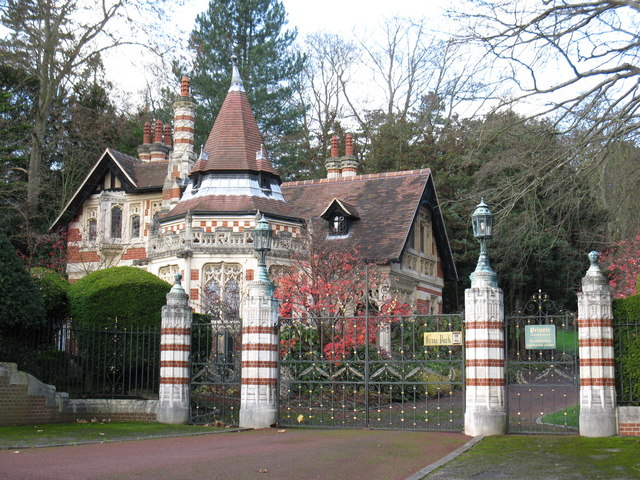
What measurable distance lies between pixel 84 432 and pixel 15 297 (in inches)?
123

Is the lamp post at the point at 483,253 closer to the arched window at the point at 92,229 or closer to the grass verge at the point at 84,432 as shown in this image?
the grass verge at the point at 84,432

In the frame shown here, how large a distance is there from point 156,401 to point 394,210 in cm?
1516

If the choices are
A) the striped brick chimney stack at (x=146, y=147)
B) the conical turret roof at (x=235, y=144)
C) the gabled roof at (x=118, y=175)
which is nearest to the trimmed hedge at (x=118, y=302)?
the conical turret roof at (x=235, y=144)

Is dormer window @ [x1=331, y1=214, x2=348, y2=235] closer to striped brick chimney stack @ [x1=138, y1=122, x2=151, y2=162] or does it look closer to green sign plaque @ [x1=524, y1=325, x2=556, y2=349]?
striped brick chimney stack @ [x1=138, y1=122, x2=151, y2=162]

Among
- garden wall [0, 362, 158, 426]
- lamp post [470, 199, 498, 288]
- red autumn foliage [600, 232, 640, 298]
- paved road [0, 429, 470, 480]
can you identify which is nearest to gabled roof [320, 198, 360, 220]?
red autumn foliage [600, 232, 640, 298]

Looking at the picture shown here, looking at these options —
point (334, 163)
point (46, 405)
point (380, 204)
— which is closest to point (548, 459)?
point (46, 405)

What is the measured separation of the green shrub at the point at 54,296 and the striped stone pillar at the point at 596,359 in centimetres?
1075

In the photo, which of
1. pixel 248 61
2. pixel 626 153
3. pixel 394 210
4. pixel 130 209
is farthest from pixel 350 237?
pixel 248 61

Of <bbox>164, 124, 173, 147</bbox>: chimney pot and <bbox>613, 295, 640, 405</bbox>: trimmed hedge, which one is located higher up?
<bbox>164, 124, 173, 147</bbox>: chimney pot

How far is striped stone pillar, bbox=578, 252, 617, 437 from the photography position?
1289 cm

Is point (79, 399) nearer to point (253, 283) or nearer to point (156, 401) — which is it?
point (156, 401)

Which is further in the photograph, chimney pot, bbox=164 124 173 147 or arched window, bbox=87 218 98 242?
chimney pot, bbox=164 124 173 147

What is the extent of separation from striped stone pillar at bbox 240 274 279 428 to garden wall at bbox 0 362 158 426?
216 centimetres

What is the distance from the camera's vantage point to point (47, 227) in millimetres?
34438
